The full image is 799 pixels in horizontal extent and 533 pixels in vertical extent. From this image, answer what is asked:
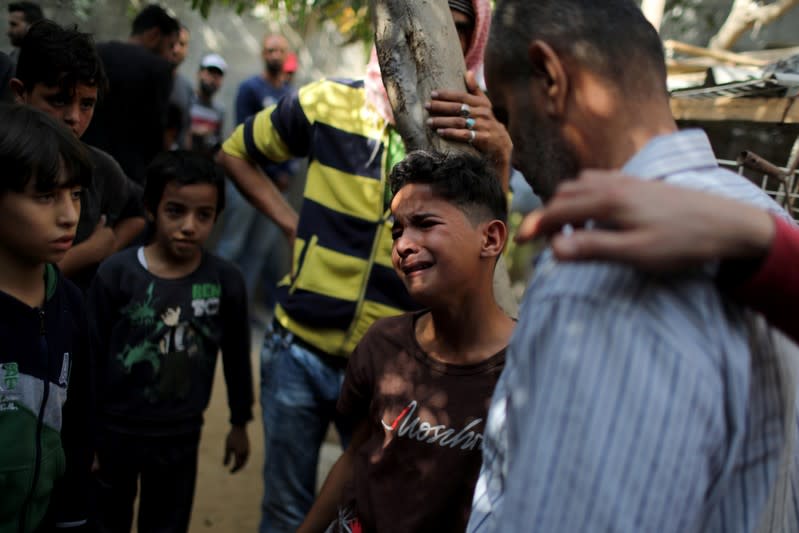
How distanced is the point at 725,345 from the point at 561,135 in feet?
1.33

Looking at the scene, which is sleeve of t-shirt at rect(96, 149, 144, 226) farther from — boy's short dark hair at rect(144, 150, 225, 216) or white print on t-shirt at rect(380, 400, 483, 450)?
white print on t-shirt at rect(380, 400, 483, 450)

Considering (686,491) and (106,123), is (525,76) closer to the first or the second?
(686,491)


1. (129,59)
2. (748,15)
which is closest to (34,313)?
(129,59)

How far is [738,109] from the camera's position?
368 cm

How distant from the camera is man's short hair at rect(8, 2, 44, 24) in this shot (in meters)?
5.23

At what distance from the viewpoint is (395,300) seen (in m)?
2.96

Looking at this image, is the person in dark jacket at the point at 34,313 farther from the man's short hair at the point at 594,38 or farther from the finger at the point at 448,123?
the man's short hair at the point at 594,38

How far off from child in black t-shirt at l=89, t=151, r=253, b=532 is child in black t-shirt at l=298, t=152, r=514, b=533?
111 centimetres

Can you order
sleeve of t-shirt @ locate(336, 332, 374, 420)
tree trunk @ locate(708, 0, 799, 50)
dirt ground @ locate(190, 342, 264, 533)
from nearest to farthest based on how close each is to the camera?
sleeve of t-shirt @ locate(336, 332, 374, 420) < dirt ground @ locate(190, 342, 264, 533) < tree trunk @ locate(708, 0, 799, 50)

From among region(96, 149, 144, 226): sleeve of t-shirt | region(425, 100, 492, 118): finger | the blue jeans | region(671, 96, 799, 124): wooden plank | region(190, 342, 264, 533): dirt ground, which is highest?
region(425, 100, 492, 118): finger

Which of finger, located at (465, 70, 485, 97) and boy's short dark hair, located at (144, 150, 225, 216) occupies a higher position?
finger, located at (465, 70, 485, 97)

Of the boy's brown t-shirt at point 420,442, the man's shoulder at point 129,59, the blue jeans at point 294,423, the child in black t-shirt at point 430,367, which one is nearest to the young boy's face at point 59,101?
the blue jeans at point 294,423

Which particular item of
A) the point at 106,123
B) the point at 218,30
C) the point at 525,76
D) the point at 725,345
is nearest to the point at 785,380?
the point at 725,345

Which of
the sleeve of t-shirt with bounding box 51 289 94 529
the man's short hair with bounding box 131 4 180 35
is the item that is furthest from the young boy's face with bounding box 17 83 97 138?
the man's short hair with bounding box 131 4 180 35
